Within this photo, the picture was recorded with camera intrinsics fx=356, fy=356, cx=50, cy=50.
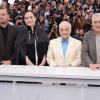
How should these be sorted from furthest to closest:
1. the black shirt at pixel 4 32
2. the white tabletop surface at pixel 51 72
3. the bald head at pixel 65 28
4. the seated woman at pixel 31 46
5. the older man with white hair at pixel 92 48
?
1. the black shirt at pixel 4 32
2. the seated woman at pixel 31 46
3. the bald head at pixel 65 28
4. the older man with white hair at pixel 92 48
5. the white tabletop surface at pixel 51 72

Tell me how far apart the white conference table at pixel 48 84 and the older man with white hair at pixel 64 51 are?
2.13 ft

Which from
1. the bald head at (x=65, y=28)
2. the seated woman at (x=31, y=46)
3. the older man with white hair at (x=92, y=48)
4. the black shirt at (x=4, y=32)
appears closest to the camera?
the older man with white hair at (x=92, y=48)

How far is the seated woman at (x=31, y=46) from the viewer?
4.69m

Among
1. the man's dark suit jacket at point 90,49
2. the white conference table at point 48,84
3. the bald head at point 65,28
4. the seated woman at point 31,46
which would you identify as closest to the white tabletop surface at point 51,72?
the white conference table at point 48,84

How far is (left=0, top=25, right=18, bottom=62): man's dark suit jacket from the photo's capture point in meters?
4.75

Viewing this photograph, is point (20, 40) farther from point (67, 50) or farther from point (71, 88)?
point (71, 88)

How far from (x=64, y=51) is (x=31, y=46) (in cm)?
50

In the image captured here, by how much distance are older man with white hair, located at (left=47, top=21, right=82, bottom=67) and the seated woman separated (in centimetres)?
22

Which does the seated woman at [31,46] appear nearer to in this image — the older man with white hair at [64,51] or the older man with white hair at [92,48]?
the older man with white hair at [64,51]

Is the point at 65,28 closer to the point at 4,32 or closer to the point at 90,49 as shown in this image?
the point at 90,49

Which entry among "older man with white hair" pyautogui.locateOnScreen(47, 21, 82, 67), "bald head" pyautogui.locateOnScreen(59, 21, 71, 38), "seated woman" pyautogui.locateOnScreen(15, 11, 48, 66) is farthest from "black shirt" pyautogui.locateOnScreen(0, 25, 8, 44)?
"bald head" pyautogui.locateOnScreen(59, 21, 71, 38)

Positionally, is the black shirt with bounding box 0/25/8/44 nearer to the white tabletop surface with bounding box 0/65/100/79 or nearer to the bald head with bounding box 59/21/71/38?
the bald head with bounding box 59/21/71/38

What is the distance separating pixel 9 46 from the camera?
188 inches

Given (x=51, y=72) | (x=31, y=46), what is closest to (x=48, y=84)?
(x=51, y=72)
